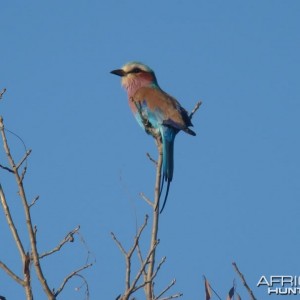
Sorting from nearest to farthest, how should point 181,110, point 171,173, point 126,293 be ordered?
point 126,293, point 171,173, point 181,110

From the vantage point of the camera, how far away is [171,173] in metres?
5.78

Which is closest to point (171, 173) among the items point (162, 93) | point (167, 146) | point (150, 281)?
point (167, 146)

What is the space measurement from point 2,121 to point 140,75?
3894mm

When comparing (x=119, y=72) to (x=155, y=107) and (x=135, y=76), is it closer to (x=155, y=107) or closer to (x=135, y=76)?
(x=135, y=76)

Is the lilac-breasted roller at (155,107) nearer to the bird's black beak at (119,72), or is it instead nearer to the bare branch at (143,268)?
the bird's black beak at (119,72)

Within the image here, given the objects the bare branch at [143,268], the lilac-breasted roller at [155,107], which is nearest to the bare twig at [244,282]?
the bare branch at [143,268]

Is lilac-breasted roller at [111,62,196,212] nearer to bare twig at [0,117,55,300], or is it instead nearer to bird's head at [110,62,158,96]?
bird's head at [110,62,158,96]

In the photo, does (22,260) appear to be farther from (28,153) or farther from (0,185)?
(28,153)

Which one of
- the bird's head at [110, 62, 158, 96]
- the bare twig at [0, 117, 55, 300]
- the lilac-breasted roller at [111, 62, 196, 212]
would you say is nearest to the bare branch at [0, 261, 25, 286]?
the bare twig at [0, 117, 55, 300]

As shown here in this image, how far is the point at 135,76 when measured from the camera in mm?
7359

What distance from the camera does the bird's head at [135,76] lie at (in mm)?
7309

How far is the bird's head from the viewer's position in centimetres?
731

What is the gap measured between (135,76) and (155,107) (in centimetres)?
89

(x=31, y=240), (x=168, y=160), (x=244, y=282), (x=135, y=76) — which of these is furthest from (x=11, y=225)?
(x=135, y=76)
